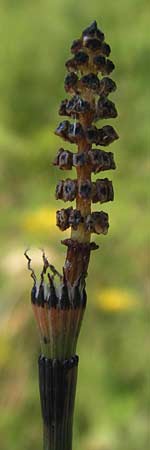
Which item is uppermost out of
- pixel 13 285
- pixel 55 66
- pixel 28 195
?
pixel 55 66

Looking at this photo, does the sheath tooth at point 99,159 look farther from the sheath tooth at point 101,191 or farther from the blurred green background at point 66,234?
the blurred green background at point 66,234

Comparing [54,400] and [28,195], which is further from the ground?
[28,195]

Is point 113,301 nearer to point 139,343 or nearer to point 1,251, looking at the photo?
point 139,343

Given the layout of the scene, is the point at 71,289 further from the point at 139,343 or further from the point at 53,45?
the point at 53,45

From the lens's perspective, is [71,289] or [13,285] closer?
[71,289]

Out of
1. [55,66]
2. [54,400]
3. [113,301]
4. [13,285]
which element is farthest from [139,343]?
[54,400]

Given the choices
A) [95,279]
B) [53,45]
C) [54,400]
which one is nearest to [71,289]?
[54,400]
